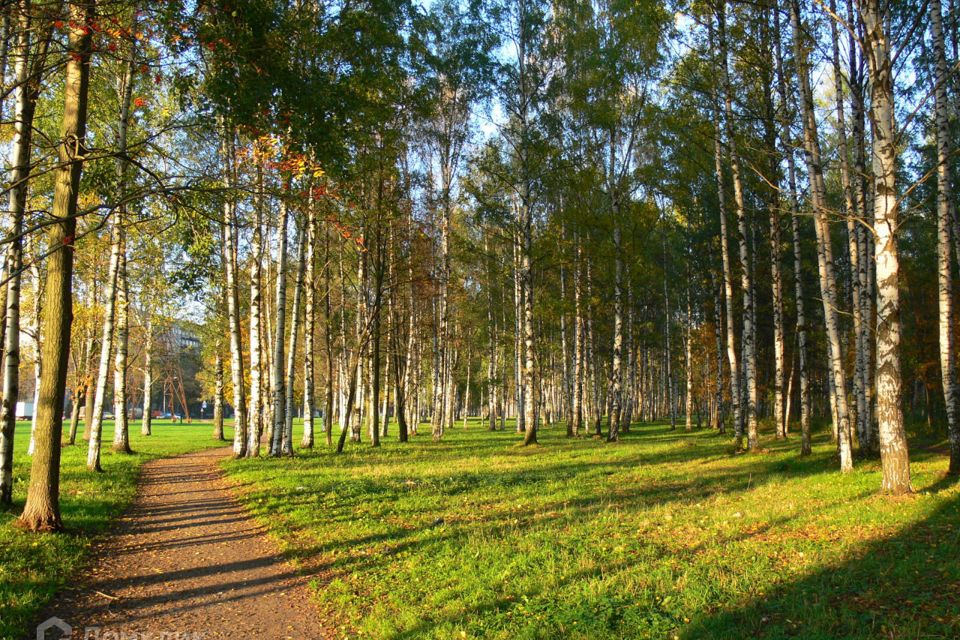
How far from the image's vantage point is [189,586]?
6473mm

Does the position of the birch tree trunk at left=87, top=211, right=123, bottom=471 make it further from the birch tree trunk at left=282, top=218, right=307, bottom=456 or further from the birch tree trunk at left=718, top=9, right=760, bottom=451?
the birch tree trunk at left=718, top=9, right=760, bottom=451

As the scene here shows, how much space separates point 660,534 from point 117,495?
10.9 m

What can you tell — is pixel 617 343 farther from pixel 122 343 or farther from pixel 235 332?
pixel 122 343

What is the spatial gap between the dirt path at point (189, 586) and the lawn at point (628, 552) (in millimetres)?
388

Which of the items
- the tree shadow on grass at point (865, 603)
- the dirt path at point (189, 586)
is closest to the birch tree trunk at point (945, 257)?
the tree shadow on grass at point (865, 603)

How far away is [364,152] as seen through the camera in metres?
20.3

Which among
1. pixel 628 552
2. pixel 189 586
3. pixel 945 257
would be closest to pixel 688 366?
pixel 945 257

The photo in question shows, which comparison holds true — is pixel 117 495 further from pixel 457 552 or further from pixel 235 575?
pixel 457 552

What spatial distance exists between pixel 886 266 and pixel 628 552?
6.55m

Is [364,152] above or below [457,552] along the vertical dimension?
above

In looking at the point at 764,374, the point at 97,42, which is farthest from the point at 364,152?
the point at 764,374

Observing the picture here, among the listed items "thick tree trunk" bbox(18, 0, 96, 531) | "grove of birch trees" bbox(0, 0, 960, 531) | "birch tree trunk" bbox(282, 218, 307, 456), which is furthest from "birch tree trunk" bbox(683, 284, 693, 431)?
"thick tree trunk" bbox(18, 0, 96, 531)

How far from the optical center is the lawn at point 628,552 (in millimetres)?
5016

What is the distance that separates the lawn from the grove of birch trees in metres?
2.20
